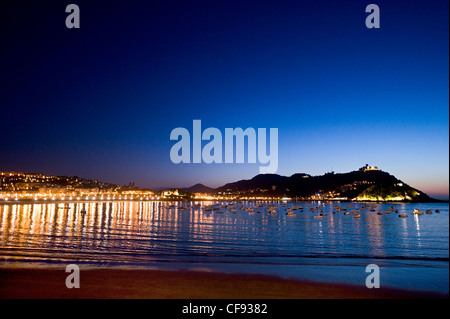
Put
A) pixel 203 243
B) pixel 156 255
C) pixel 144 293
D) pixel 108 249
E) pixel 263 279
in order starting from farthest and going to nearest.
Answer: pixel 203 243 < pixel 108 249 < pixel 156 255 < pixel 263 279 < pixel 144 293

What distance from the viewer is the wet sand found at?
9.46m

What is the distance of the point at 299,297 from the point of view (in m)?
9.59

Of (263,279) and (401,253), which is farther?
(401,253)

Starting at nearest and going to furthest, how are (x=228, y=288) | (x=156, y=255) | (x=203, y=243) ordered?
(x=228, y=288) < (x=156, y=255) < (x=203, y=243)

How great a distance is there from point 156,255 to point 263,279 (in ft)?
24.2

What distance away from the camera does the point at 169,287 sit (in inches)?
403

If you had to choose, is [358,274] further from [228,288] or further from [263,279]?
[228,288]

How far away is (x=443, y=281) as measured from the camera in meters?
12.1

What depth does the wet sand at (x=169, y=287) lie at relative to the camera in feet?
31.0

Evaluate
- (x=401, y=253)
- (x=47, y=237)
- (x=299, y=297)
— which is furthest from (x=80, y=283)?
(x=401, y=253)
